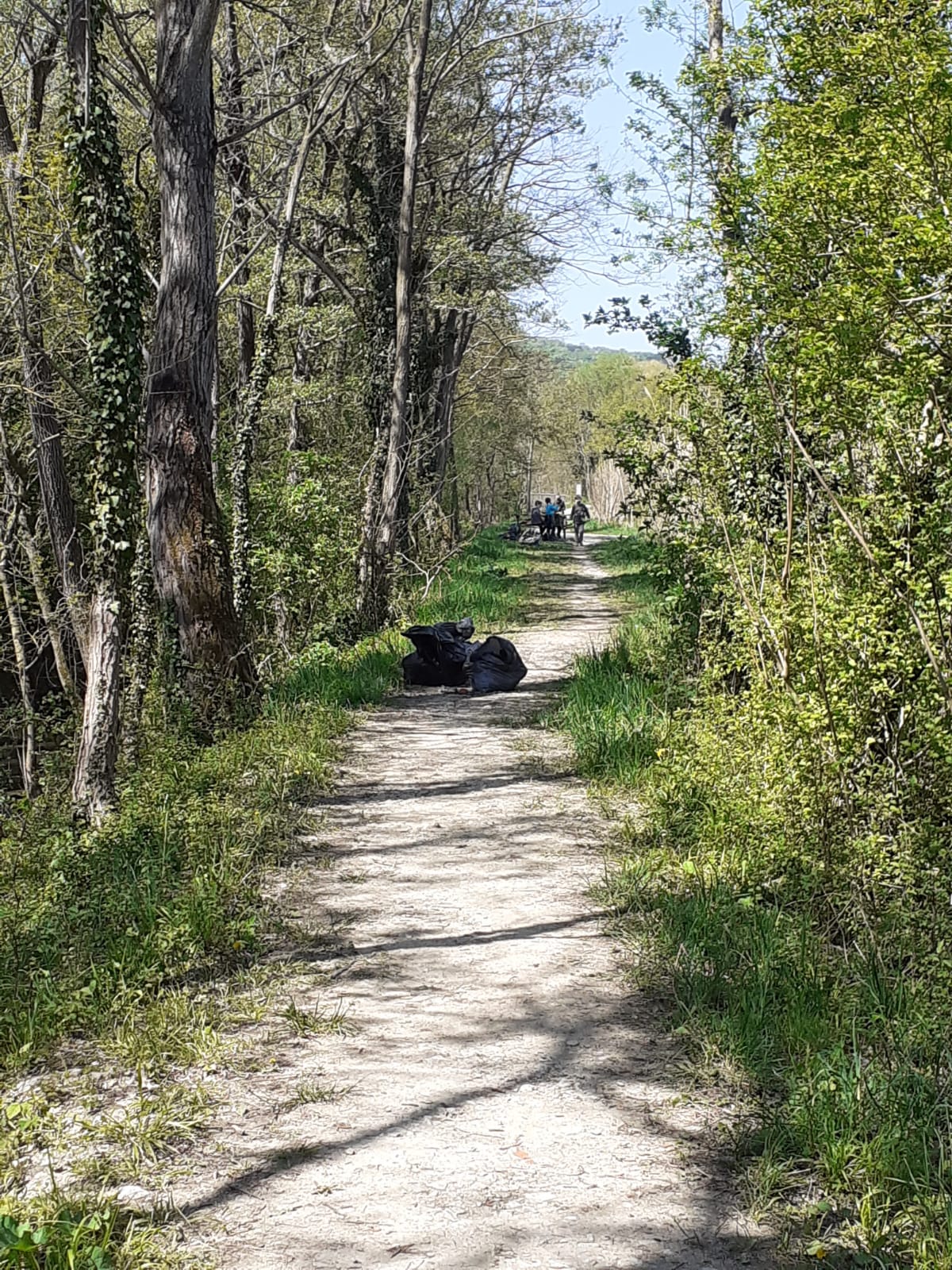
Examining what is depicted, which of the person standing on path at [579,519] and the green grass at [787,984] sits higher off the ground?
the person standing on path at [579,519]

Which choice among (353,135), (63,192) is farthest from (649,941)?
(353,135)

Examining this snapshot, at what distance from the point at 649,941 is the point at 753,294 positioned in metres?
3.38

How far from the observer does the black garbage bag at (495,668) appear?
12.1 meters

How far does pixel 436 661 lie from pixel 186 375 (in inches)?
159

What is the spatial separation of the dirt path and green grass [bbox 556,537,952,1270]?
210 mm

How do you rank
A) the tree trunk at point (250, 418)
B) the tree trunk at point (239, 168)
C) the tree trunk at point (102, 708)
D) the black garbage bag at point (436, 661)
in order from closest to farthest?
the tree trunk at point (102, 708) < the black garbage bag at point (436, 661) < the tree trunk at point (250, 418) < the tree trunk at point (239, 168)

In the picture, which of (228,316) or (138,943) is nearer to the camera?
(138,943)

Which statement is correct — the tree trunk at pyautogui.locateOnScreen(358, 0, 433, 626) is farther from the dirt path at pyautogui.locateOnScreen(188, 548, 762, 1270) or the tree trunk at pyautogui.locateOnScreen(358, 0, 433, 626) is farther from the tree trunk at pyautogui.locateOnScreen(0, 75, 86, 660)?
the dirt path at pyautogui.locateOnScreen(188, 548, 762, 1270)

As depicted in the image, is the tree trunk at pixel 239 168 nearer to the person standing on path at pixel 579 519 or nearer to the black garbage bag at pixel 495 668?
the black garbage bag at pixel 495 668

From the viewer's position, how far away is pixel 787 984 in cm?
455

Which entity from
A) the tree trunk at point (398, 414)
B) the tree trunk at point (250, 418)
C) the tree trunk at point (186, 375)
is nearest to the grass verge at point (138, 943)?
the tree trunk at point (186, 375)

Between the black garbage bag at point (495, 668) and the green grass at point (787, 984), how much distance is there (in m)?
3.76

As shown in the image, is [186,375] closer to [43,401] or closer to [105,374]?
[105,374]

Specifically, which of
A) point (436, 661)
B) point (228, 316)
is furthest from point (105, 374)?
point (228, 316)
